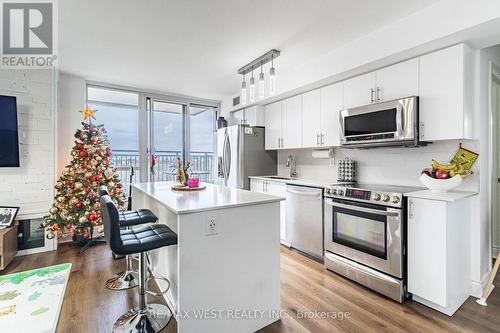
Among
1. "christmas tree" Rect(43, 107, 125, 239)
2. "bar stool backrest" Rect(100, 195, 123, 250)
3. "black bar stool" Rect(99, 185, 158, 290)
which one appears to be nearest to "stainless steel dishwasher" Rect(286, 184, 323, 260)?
"black bar stool" Rect(99, 185, 158, 290)

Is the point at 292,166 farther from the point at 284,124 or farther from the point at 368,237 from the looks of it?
the point at 368,237

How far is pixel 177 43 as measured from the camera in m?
2.96

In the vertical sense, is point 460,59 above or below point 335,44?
below

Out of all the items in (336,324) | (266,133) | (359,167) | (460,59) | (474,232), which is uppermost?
(460,59)

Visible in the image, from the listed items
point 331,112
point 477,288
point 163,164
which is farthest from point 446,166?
point 163,164

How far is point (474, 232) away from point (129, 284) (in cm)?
345

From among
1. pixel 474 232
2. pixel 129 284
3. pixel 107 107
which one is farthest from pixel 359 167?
pixel 107 107

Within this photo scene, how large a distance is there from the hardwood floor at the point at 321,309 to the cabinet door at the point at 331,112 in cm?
166

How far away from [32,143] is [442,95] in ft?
16.1

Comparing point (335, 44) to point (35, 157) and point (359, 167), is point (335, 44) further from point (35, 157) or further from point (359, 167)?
point (35, 157)

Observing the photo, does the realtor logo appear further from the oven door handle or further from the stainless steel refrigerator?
the oven door handle

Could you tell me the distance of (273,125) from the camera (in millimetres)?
4477

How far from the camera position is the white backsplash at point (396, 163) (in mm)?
2555

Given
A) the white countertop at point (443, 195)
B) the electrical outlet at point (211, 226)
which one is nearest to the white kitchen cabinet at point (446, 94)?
the white countertop at point (443, 195)
